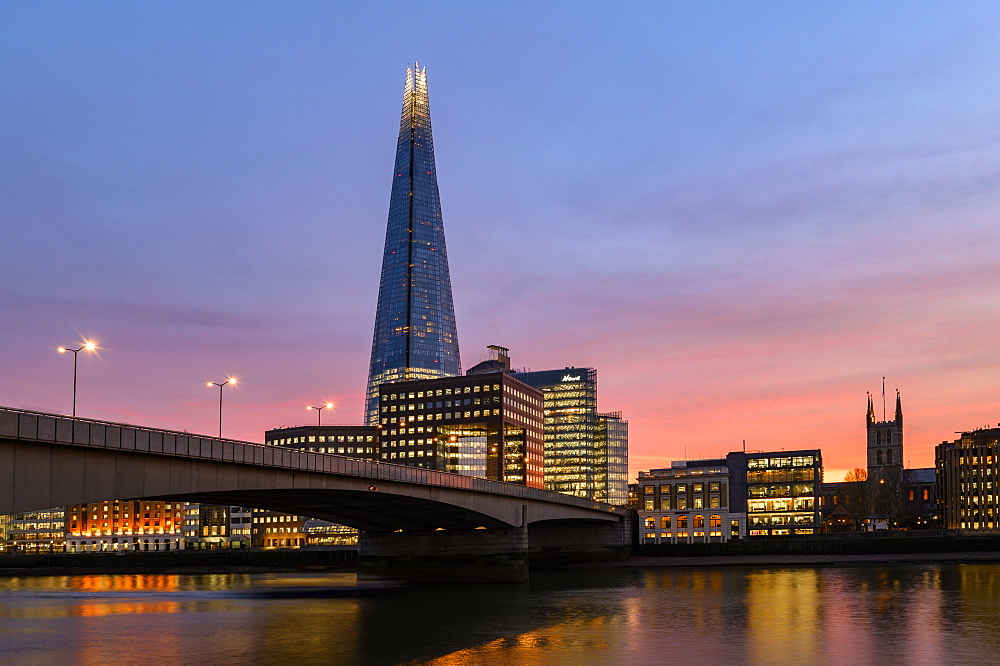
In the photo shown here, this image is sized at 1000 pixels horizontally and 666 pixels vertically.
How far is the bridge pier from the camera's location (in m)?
102

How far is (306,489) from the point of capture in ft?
228

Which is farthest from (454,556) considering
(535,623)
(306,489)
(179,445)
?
(179,445)

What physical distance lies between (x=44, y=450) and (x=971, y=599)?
6085 centimetres

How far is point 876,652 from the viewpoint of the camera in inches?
1810

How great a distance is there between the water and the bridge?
22.5 ft

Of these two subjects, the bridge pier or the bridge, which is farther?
the bridge pier

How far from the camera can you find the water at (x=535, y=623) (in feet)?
155

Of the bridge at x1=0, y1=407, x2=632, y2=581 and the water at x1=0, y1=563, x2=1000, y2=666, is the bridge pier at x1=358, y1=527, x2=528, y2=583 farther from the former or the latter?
the water at x1=0, y1=563, x2=1000, y2=666

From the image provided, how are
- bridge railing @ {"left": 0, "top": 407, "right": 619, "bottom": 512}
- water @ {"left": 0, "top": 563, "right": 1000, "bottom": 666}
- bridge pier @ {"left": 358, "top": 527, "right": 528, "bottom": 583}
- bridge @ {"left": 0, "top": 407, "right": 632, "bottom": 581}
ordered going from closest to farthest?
bridge railing @ {"left": 0, "top": 407, "right": 619, "bottom": 512}, bridge @ {"left": 0, "top": 407, "right": 632, "bottom": 581}, water @ {"left": 0, "top": 563, "right": 1000, "bottom": 666}, bridge pier @ {"left": 358, "top": 527, "right": 528, "bottom": 583}

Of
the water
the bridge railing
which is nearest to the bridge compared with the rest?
the bridge railing

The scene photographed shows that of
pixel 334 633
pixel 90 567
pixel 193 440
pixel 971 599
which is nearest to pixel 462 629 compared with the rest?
pixel 334 633

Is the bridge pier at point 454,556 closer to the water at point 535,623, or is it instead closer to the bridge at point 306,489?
the bridge at point 306,489

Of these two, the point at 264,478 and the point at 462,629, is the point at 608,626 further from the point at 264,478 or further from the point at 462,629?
the point at 264,478

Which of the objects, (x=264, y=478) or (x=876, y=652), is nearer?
(x=876, y=652)
